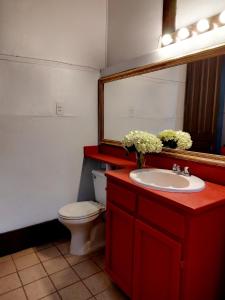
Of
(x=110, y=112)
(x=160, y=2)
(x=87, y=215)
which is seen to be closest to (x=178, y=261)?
(x=87, y=215)

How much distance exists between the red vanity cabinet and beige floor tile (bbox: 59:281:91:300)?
277mm

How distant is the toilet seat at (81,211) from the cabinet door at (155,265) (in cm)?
70

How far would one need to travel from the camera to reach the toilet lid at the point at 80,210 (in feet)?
6.34

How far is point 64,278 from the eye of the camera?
1767 millimetres

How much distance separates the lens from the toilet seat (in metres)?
1.92

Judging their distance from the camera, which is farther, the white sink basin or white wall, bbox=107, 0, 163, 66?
white wall, bbox=107, 0, 163, 66

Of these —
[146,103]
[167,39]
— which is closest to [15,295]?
[146,103]

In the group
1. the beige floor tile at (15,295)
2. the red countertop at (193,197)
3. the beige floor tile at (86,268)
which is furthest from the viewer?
the beige floor tile at (86,268)

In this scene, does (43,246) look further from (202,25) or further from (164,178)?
(202,25)

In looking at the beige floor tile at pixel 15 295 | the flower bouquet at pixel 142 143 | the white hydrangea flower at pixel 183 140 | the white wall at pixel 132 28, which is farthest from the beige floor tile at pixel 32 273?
the white wall at pixel 132 28

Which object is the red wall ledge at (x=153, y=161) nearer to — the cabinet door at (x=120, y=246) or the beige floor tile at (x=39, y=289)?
the cabinet door at (x=120, y=246)

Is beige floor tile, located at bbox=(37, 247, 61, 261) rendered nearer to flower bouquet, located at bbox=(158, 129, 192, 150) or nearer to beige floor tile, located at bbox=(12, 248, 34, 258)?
beige floor tile, located at bbox=(12, 248, 34, 258)

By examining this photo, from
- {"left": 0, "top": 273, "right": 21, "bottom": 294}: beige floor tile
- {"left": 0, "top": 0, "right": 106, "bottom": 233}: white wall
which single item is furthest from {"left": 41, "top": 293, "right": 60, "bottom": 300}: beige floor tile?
{"left": 0, "top": 0, "right": 106, "bottom": 233}: white wall

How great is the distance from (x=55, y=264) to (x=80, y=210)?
1.63 ft
